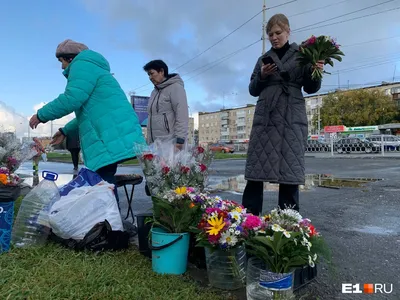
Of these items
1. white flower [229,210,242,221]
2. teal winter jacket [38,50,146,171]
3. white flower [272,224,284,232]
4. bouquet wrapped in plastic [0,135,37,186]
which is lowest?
white flower [272,224,284,232]

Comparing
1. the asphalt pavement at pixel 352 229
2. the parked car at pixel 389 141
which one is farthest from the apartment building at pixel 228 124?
the asphalt pavement at pixel 352 229

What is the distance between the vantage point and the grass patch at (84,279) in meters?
2.01

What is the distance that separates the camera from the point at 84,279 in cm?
218

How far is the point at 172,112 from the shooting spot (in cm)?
376

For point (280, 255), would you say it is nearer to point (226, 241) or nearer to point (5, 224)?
point (226, 241)

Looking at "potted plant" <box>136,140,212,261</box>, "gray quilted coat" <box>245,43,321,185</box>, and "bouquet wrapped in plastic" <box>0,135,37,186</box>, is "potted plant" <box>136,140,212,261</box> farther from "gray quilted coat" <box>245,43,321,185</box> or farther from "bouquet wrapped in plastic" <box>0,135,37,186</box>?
"bouquet wrapped in plastic" <box>0,135,37,186</box>

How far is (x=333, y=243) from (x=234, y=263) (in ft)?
5.11

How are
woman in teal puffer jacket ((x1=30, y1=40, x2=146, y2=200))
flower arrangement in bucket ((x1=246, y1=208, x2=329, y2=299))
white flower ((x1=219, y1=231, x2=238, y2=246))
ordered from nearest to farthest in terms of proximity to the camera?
flower arrangement in bucket ((x1=246, y1=208, x2=329, y2=299)), white flower ((x1=219, y1=231, x2=238, y2=246)), woman in teal puffer jacket ((x1=30, y1=40, x2=146, y2=200))

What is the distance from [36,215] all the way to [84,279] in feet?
3.83

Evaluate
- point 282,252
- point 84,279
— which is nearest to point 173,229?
point 84,279

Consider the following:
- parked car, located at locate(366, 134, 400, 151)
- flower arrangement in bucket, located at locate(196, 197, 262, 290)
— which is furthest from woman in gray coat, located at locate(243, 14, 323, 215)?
parked car, located at locate(366, 134, 400, 151)

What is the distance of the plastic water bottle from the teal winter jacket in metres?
0.39

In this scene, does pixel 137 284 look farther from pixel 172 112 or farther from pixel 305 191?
pixel 305 191

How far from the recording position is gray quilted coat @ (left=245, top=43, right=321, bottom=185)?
2965 millimetres
